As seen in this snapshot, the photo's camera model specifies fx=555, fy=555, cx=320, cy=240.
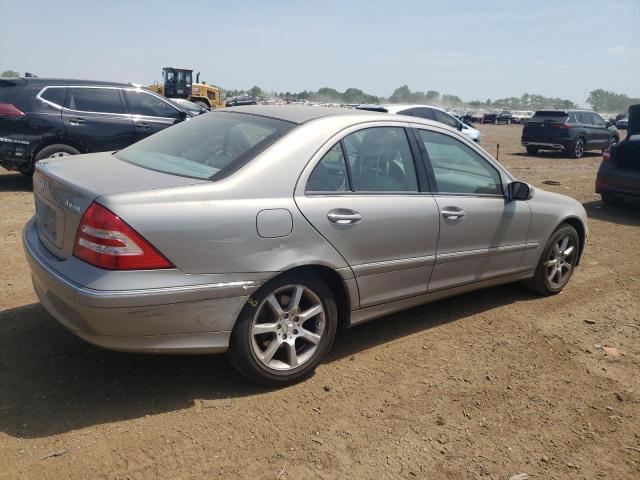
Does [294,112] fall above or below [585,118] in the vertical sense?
below

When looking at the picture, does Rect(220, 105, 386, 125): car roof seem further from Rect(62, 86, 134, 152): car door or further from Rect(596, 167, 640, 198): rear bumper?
Rect(596, 167, 640, 198): rear bumper

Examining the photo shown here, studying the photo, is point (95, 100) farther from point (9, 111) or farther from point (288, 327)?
point (288, 327)

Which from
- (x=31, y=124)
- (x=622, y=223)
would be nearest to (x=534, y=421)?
(x=622, y=223)

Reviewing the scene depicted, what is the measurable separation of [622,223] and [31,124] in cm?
925

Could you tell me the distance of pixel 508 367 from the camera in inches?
146

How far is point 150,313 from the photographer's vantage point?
2732 millimetres

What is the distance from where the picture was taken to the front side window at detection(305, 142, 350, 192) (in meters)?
3.26

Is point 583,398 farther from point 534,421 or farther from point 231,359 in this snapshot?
point 231,359

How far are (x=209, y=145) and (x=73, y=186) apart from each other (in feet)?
2.87

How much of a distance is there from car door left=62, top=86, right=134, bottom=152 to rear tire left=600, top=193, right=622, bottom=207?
27.1ft

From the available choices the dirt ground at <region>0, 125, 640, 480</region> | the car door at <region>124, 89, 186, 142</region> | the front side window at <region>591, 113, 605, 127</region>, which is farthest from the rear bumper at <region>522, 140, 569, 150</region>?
the dirt ground at <region>0, 125, 640, 480</region>

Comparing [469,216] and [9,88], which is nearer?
[469,216]

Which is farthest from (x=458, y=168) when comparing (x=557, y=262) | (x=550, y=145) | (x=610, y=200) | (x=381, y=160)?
(x=550, y=145)

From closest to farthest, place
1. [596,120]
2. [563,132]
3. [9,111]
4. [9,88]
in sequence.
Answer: [9,111] → [9,88] → [563,132] → [596,120]
